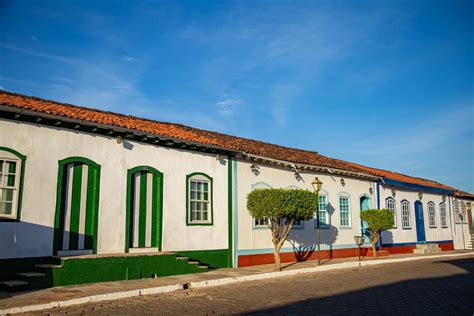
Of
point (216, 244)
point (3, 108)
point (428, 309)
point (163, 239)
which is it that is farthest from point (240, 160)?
point (428, 309)

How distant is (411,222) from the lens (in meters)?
24.1

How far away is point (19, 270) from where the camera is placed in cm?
987

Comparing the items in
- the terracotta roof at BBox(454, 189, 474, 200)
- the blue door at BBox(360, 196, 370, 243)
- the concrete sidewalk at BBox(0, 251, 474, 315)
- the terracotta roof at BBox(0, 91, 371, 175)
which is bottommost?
the concrete sidewalk at BBox(0, 251, 474, 315)

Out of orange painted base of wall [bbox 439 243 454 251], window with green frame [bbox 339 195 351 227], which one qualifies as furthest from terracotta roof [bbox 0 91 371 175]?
orange painted base of wall [bbox 439 243 454 251]

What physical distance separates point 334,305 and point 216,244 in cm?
708

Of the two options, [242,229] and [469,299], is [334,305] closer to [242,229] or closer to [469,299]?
[469,299]

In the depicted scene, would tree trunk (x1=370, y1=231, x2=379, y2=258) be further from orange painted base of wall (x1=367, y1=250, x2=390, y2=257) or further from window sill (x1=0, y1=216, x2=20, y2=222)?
window sill (x1=0, y1=216, x2=20, y2=222)

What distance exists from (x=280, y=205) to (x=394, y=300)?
534 cm

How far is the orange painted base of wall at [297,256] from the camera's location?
15180mm

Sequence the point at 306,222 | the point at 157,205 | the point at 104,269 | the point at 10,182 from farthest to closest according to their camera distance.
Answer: the point at 306,222, the point at 157,205, the point at 104,269, the point at 10,182

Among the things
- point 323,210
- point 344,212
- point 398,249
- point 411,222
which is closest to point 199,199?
point 323,210

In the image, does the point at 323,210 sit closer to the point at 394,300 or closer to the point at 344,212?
the point at 344,212

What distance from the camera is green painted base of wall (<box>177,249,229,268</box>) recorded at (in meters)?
13.5

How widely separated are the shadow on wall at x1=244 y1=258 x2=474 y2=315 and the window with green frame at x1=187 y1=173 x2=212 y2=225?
14.9 feet
